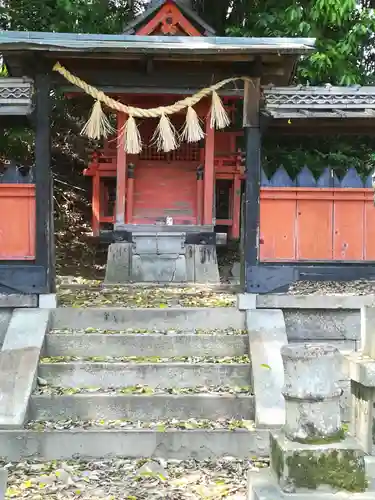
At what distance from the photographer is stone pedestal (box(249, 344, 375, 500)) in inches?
123

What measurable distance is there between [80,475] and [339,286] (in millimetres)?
3866

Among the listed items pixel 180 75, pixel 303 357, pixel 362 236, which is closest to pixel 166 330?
pixel 362 236

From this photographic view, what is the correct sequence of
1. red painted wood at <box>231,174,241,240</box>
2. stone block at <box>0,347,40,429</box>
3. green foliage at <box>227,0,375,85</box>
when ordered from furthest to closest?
red painted wood at <box>231,174,241,240</box> → green foliage at <box>227,0,375,85</box> → stone block at <box>0,347,40,429</box>

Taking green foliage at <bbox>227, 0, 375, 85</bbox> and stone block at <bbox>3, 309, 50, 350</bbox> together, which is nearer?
stone block at <bbox>3, 309, 50, 350</bbox>

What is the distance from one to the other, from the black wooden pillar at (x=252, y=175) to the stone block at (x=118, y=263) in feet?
15.1

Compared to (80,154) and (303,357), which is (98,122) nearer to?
(303,357)

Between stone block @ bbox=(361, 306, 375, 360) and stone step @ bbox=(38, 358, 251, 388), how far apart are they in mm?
1796

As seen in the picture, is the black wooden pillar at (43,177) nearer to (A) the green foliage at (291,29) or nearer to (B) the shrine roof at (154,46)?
(B) the shrine roof at (154,46)

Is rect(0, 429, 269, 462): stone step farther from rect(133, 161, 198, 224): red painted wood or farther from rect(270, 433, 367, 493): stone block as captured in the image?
rect(133, 161, 198, 224): red painted wood

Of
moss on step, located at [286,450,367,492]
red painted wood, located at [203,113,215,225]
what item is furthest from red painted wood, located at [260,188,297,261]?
red painted wood, located at [203,113,215,225]

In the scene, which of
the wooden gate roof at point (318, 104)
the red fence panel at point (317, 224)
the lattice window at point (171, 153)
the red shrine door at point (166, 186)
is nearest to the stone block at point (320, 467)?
the red fence panel at point (317, 224)

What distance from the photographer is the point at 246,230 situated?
726 centimetres

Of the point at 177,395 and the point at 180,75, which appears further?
the point at 180,75

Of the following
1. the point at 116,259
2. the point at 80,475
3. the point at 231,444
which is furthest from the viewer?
the point at 116,259
